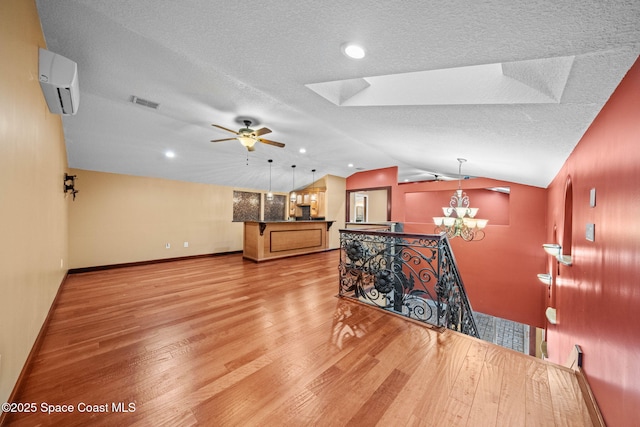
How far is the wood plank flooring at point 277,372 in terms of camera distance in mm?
1352

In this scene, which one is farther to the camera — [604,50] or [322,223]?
[322,223]

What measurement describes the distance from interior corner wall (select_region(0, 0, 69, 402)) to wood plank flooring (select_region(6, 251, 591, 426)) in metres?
0.35

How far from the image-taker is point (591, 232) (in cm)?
164

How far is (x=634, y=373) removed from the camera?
1002mm

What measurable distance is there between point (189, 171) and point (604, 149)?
22.0 ft

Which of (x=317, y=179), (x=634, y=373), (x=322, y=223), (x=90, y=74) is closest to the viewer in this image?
(x=634, y=373)

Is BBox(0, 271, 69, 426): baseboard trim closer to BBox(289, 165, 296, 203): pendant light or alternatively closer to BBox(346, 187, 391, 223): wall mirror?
BBox(289, 165, 296, 203): pendant light

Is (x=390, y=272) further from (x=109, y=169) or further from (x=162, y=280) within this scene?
(x=109, y=169)

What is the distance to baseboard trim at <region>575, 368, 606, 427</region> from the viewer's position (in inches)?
50.8

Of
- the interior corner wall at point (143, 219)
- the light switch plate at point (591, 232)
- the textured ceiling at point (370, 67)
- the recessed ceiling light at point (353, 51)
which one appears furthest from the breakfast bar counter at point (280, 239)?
the light switch plate at point (591, 232)

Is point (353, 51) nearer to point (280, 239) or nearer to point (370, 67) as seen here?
Answer: point (370, 67)

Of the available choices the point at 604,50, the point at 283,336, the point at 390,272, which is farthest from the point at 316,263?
the point at 604,50

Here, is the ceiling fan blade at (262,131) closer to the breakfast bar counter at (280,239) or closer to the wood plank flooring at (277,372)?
the wood plank flooring at (277,372)

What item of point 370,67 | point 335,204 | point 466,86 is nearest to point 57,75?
point 370,67
